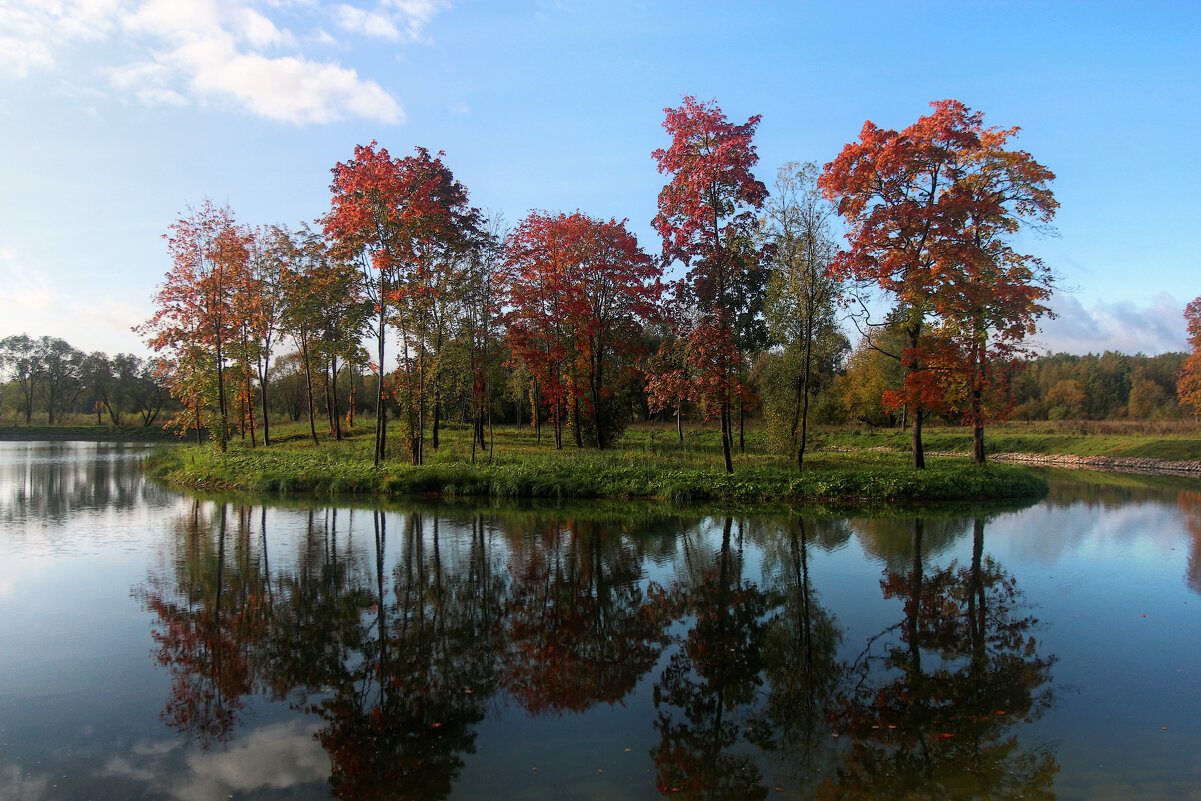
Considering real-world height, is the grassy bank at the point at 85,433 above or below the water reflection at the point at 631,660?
above

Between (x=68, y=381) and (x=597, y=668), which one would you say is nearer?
(x=597, y=668)

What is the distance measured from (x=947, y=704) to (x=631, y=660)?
3019 millimetres

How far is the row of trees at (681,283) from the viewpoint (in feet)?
68.0

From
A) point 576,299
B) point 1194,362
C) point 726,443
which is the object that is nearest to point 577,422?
point 576,299

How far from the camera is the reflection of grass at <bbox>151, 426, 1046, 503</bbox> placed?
19.4 metres

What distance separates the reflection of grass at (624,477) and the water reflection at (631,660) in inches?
269

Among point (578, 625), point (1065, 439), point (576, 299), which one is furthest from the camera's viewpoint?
point (1065, 439)

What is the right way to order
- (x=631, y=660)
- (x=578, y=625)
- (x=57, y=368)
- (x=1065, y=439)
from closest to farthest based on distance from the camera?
(x=631, y=660) < (x=578, y=625) < (x=1065, y=439) < (x=57, y=368)

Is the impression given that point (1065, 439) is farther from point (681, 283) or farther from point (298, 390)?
point (298, 390)

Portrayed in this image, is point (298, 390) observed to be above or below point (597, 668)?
above

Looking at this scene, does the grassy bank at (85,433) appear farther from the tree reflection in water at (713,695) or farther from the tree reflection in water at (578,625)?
the tree reflection in water at (713,695)

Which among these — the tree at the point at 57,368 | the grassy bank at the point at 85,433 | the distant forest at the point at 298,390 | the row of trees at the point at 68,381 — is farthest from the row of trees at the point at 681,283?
the tree at the point at 57,368

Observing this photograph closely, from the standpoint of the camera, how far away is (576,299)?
1150 inches

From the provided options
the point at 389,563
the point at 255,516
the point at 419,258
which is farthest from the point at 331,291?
the point at 389,563
